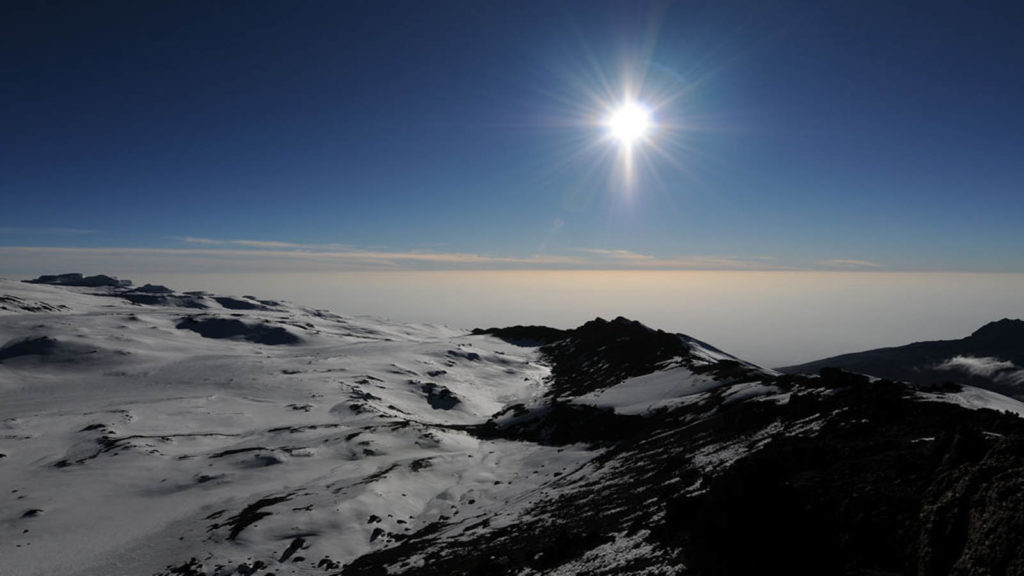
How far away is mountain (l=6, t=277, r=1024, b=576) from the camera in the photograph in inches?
596

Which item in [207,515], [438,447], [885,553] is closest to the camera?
[885,553]

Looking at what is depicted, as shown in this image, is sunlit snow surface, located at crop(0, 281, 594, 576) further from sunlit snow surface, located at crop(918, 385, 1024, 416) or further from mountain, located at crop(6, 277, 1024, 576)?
sunlit snow surface, located at crop(918, 385, 1024, 416)

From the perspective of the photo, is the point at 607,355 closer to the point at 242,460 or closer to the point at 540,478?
the point at 540,478

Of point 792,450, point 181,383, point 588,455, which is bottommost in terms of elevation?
point 181,383

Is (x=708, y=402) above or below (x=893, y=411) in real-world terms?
below

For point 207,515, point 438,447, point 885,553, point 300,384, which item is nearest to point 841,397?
point 885,553

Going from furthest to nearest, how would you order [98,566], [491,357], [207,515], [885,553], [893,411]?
[491,357] → [207,515] → [98,566] → [893,411] → [885,553]

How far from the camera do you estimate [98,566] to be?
132 feet

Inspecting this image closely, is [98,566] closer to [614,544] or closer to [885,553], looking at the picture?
[614,544]

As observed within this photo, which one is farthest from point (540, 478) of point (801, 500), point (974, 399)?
point (801, 500)

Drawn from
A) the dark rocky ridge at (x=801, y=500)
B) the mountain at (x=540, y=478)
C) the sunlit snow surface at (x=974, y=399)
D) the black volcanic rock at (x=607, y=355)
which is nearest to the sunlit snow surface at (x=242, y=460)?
the mountain at (x=540, y=478)

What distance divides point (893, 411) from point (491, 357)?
13705cm

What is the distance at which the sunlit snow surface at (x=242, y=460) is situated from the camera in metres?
43.2

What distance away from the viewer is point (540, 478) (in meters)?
49.6
